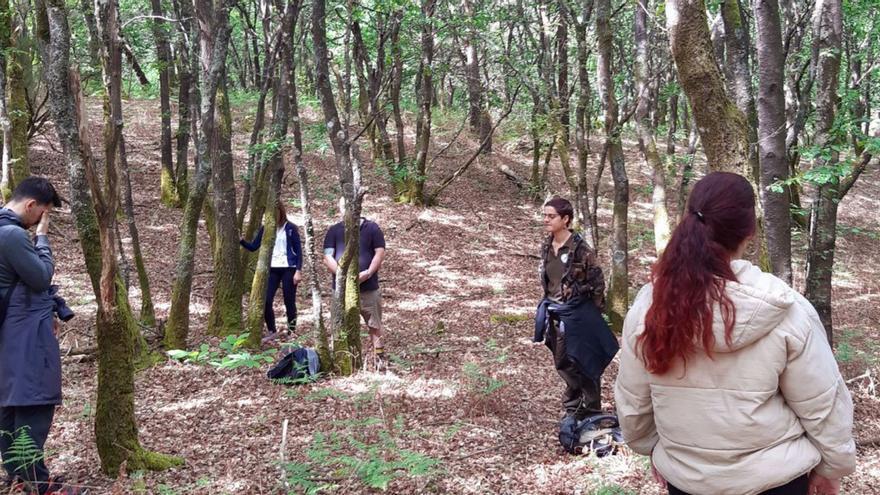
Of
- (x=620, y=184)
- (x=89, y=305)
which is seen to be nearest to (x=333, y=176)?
(x=89, y=305)

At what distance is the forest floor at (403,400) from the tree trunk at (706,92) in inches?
83.4

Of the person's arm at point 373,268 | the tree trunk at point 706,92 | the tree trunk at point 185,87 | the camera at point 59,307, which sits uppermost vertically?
the tree trunk at point 185,87

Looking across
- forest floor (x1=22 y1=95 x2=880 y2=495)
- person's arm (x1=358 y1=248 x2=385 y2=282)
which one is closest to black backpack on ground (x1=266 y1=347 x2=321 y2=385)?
forest floor (x1=22 y1=95 x2=880 y2=495)

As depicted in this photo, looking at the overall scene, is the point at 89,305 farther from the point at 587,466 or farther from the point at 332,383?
the point at 587,466

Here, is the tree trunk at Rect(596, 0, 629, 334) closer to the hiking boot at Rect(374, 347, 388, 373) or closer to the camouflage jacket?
the hiking boot at Rect(374, 347, 388, 373)

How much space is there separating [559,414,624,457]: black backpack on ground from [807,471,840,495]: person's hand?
112 inches

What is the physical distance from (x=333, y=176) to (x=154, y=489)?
14402mm

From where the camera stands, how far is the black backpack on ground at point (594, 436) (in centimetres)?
502

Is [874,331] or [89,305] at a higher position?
[89,305]

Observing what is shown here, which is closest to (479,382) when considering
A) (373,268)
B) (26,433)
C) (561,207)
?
(373,268)

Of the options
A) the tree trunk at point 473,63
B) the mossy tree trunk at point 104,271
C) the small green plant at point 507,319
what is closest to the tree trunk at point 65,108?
the mossy tree trunk at point 104,271

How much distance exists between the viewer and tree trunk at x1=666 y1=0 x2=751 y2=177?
3766mm

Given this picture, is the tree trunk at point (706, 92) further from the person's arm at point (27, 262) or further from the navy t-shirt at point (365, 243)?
the navy t-shirt at point (365, 243)

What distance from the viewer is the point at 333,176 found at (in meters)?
18.3
